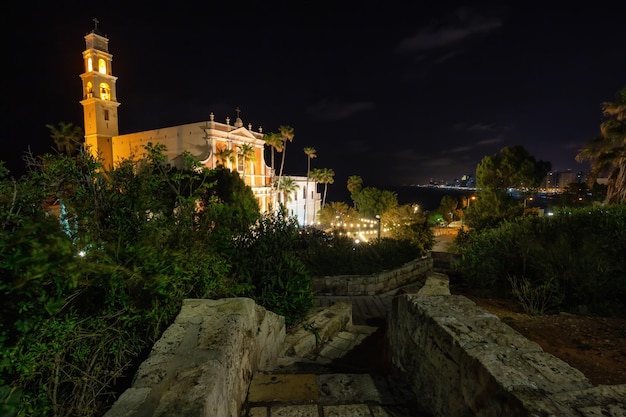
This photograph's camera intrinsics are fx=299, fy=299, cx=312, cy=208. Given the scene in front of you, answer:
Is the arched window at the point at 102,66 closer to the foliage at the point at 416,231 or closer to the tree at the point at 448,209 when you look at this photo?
the foliage at the point at 416,231

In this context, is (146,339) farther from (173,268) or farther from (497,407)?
(497,407)

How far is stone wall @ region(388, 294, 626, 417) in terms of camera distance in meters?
1.78

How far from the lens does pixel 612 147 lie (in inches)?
613

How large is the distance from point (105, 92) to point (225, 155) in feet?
53.7

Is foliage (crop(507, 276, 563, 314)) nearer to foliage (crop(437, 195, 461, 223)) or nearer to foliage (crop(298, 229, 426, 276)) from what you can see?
foliage (crop(298, 229, 426, 276))

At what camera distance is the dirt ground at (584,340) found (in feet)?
8.87

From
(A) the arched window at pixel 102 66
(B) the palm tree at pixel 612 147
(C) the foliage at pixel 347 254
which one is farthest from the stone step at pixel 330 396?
(A) the arched window at pixel 102 66

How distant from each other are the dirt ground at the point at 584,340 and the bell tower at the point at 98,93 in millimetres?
39611

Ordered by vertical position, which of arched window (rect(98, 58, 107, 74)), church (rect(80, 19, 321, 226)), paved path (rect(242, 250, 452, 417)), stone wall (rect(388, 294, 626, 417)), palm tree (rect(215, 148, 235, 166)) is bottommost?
paved path (rect(242, 250, 452, 417))

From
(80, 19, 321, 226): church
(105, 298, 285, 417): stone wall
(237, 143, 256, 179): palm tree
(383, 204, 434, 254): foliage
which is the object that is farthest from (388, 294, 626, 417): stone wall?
(237, 143, 256, 179): palm tree

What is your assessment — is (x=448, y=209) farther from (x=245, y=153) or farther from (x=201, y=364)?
(x=201, y=364)

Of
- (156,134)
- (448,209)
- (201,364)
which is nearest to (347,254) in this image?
(201,364)

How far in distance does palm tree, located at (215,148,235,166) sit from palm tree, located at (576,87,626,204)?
29593 millimetres

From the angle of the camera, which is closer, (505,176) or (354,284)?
(354,284)
